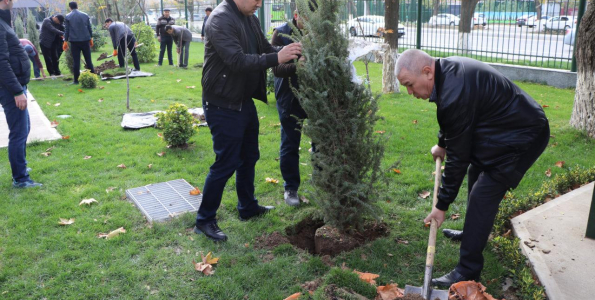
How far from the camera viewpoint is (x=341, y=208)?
3756 mm

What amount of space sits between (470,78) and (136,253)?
2.92m

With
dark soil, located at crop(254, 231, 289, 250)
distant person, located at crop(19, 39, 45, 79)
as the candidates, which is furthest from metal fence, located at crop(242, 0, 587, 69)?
distant person, located at crop(19, 39, 45, 79)

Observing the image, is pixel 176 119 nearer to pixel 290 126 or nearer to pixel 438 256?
pixel 290 126

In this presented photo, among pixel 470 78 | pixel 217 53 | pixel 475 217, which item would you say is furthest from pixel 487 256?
pixel 217 53

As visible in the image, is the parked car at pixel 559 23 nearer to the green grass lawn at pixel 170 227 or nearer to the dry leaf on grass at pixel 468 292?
the green grass lawn at pixel 170 227

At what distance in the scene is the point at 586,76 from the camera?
21.6 feet

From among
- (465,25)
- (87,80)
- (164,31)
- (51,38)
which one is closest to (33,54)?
(87,80)

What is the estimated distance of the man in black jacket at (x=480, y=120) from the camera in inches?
115

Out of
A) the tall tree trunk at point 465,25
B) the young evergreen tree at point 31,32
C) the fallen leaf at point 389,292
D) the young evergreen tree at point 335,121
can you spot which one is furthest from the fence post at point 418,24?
the young evergreen tree at point 31,32

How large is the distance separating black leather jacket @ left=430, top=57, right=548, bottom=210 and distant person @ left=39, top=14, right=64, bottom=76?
13323 mm

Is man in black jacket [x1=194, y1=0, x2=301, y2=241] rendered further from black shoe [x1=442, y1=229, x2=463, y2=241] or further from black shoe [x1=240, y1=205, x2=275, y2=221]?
black shoe [x1=442, y1=229, x2=463, y2=241]

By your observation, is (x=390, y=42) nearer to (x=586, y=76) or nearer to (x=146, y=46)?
(x=586, y=76)

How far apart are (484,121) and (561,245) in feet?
4.79

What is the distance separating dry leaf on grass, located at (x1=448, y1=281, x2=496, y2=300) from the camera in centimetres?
288
